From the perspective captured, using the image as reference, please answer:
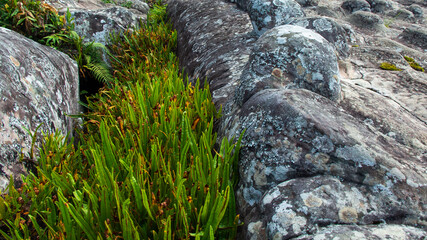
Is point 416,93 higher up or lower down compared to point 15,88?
lower down

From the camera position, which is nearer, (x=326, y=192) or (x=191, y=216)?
(x=326, y=192)

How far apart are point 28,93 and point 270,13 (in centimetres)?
294

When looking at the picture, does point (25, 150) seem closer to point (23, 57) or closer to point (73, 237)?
point (23, 57)

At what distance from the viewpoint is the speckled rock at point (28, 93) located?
2.50 m

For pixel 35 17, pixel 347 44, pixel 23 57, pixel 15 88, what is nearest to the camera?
pixel 15 88

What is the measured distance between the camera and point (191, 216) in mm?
1747

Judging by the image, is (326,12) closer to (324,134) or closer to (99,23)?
(99,23)

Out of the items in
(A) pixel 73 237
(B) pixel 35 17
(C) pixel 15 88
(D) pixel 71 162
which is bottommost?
(D) pixel 71 162

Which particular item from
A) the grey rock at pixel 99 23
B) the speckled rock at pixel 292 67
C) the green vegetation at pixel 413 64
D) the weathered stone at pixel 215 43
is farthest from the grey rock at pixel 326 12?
the grey rock at pixel 99 23

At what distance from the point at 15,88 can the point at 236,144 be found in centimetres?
209

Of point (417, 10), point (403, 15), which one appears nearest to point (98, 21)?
point (403, 15)

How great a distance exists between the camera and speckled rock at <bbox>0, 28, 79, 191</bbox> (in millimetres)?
2496

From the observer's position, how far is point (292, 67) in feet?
8.32

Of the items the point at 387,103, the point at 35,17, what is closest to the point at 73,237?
the point at 387,103
